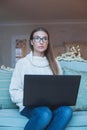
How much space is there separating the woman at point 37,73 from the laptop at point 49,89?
0.20 ft

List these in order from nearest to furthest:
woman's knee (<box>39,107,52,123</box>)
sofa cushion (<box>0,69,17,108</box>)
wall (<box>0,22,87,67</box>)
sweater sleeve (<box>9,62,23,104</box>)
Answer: woman's knee (<box>39,107,52,123</box>) < sweater sleeve (<box>9,62,23,104</box>) < sofa cushion (<box>0,69,17,108</box>) < wall (<box>0,22,87,67</box>)

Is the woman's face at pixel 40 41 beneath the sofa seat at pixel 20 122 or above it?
above

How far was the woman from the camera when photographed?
226 centimetres

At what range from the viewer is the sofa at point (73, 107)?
7.94ft

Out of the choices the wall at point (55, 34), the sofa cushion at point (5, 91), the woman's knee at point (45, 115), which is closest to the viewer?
the woman's knee at point (45, 115)

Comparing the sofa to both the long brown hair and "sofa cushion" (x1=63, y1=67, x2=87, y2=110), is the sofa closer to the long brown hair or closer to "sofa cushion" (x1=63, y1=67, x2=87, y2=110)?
"sofa cushion" (x1=63, y1=67, x2=87, y2=110)

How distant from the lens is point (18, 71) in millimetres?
2596

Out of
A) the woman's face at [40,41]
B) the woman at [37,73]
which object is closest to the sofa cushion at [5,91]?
the woman at [37,73]

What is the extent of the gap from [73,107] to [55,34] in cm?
660

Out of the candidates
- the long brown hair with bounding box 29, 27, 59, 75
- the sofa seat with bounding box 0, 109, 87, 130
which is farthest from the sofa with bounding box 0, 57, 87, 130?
the long brown hair with bounding box 29, 27, 59, 75

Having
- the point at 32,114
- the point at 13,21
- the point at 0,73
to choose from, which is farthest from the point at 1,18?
the point at 32,114

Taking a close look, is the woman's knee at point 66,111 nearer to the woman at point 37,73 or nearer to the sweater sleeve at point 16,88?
the woman at point 37,73

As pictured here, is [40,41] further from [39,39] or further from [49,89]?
[49,89]

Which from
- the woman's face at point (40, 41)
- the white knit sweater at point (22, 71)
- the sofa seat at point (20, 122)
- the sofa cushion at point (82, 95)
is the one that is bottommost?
the sofa seat at point (20, 122)
